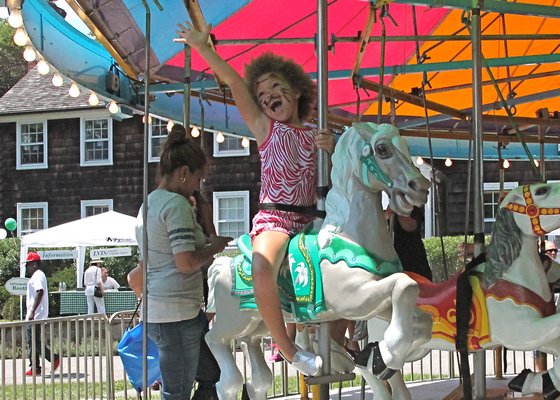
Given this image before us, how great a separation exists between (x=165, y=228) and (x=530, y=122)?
15.6 ft

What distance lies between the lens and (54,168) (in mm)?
29281

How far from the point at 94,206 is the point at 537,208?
1038 inches

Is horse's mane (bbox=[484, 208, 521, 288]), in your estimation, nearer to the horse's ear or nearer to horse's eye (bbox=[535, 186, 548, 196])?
horse's eye (bbox=[535, 186, 548, 196])

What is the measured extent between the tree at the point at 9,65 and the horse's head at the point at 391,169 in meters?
57.5

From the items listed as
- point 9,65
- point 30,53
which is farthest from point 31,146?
point 9,65

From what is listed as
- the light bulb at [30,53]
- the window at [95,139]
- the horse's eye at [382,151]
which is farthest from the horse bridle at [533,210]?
the window at [95,139]

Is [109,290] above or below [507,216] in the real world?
below

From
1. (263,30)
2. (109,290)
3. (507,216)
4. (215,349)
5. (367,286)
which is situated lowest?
(109,290)

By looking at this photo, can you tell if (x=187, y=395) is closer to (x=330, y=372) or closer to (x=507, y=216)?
(x=330, y=372)

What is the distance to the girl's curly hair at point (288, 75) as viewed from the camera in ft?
13.7

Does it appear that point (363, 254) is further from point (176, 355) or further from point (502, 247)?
point (176, 355)

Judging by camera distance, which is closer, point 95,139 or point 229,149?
point 229,149

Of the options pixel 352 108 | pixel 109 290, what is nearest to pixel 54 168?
pixel 109 290

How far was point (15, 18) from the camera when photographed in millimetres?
5223
